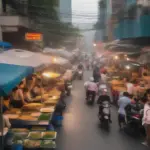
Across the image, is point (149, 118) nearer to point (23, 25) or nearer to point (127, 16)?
point (23, 25)

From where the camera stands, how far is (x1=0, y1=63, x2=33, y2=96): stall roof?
20.3 ft

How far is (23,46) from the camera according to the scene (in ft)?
93.2

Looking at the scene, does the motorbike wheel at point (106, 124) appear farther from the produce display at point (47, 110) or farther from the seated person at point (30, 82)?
the seated person at point (30, 82)

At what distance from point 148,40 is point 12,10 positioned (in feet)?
39.5

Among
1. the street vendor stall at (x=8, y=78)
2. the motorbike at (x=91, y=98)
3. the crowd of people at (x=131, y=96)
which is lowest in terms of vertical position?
the motorbike at (x=91, y=98)

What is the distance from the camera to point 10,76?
7027 mm

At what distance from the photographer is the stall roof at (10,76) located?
6173mm

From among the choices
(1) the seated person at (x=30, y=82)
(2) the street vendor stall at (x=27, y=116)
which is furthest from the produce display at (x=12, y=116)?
(1) the seated person at (x=30, y=82)

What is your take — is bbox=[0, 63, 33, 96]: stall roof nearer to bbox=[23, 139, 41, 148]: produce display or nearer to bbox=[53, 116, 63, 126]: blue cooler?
bbox=[23, 139, 41, 148]: produce display

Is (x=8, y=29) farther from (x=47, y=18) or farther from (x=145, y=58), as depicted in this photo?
(x=47, y=18)

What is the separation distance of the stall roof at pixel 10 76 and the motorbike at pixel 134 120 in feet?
13.3

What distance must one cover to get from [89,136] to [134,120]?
170 cm

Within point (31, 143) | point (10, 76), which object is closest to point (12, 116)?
point (31, 143)

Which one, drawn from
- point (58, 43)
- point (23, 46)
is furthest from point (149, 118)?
point (58, 43)
